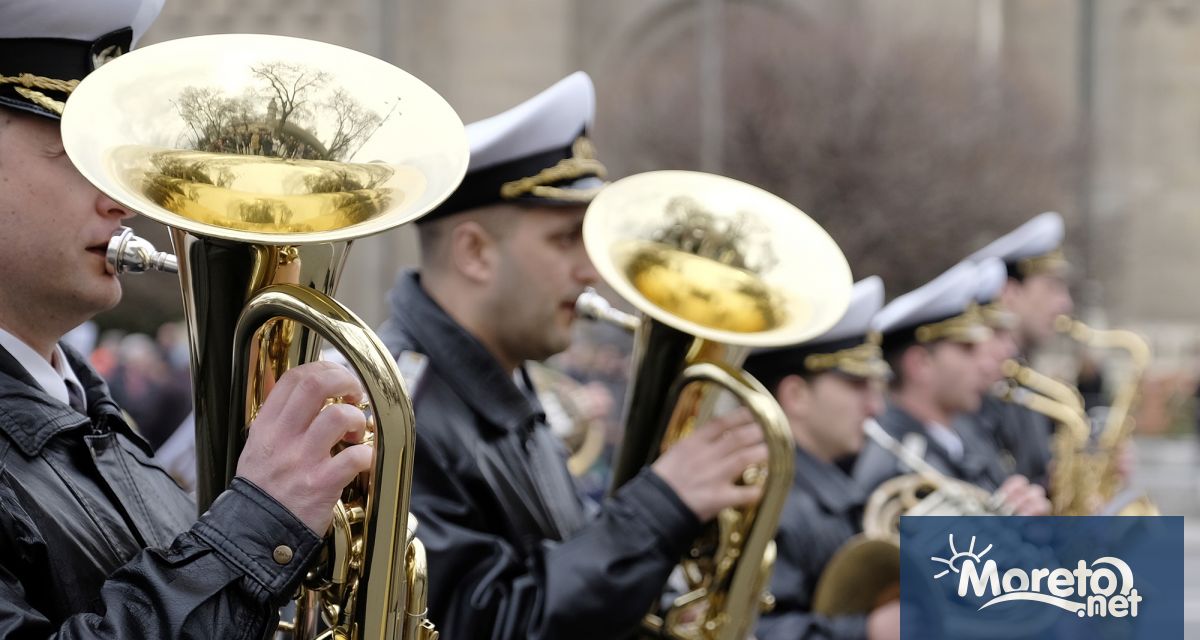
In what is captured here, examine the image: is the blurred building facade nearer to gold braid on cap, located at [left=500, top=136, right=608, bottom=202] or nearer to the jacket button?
gold braid on cap, located at [left=500, top=136, right=608, bottom=202]

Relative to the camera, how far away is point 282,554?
2.14m

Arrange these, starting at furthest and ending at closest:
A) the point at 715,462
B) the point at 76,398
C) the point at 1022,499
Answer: the point at 1022,499 → the point at 715,462 → the point at 76,398

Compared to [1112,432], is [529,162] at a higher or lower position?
higher

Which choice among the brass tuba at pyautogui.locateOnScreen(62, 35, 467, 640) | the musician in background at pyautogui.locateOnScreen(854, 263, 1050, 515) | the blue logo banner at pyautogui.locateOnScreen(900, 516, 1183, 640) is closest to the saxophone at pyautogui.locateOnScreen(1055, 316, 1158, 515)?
the musician in background at pyautogui.locateOnScreen(854, 263, 1050, 515)

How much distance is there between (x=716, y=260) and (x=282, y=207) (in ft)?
4.93

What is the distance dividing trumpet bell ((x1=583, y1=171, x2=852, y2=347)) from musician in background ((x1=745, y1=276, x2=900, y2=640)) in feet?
4.23

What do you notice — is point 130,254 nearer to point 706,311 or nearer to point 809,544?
point 706,311

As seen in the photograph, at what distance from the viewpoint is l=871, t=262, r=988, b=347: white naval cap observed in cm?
692

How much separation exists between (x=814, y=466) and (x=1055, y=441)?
3246 millimetres

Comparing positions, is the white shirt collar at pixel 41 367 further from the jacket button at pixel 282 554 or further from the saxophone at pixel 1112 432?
the saxophone at pixel 1112 432

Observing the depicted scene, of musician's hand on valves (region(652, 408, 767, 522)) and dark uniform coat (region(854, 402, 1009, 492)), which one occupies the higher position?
musician's hand on valves (region(652, 408, 767, 522))

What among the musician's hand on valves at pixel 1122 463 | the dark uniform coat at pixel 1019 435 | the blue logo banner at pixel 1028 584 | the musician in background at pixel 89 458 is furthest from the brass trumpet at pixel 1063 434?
the musician in background at pixel 89 458

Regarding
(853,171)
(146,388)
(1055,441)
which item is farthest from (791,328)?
(853,171)

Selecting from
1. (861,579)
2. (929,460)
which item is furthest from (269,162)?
A: (929,460)
